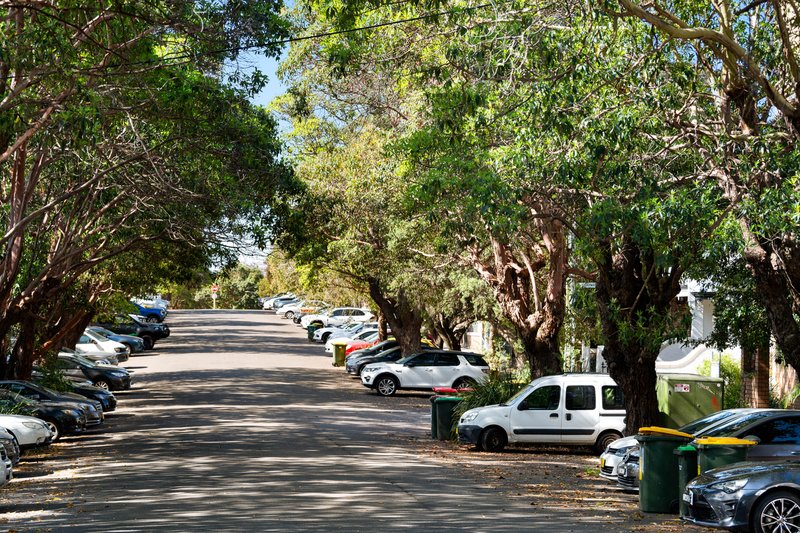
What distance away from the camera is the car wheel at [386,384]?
120 feet

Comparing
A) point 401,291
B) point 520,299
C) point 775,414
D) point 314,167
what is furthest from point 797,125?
point 401,291

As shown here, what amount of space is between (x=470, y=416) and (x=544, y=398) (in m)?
1.68

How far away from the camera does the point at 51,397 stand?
25.2 meters

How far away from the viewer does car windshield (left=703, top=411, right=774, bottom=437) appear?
1548cm

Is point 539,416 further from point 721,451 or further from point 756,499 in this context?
point 756,499

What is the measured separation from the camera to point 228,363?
4984cm

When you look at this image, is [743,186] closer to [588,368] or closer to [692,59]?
[692,59]

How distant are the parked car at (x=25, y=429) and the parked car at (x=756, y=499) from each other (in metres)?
13.2

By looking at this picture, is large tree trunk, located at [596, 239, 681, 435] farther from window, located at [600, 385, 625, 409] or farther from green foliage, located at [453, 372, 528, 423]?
green foliage, located at [453, 372, 528, 423]

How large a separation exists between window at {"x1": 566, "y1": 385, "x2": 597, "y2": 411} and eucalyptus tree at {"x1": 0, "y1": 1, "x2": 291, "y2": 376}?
782 cm

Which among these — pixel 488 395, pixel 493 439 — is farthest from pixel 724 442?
pixel 488 395

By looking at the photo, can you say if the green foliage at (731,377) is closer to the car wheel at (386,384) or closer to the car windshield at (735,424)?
the car wheel at (386,384)

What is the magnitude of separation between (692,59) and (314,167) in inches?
723

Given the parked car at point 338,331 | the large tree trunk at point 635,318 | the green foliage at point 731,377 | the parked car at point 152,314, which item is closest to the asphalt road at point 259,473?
the large tree trunk at point 635,318
